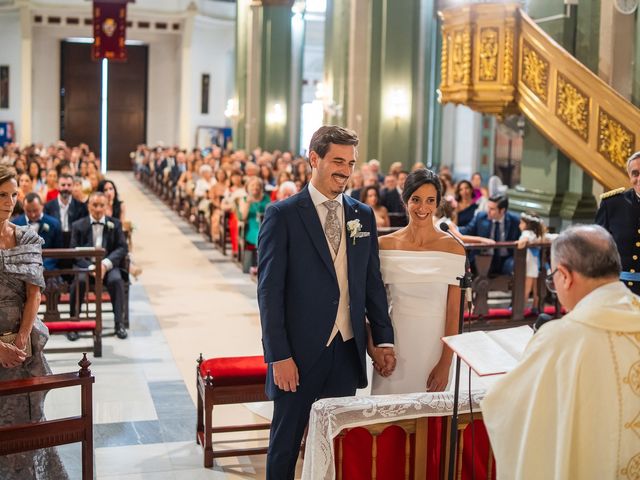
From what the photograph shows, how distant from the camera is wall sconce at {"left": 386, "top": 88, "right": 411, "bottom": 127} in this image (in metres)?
16.2

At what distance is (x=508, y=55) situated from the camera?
1015cm

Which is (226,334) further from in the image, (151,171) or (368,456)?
(151,171)

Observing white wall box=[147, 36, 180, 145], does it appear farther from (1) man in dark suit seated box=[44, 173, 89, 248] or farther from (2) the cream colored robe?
(2) the cream colored robe

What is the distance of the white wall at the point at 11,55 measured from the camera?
35.7 metres

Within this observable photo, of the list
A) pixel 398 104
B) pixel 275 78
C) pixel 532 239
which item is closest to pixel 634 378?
pixel 532 239

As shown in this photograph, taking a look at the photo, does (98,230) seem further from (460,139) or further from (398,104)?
(460,139)

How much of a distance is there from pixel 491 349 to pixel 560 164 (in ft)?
25.6

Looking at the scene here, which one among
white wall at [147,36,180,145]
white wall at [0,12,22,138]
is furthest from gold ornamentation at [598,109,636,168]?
white wall at [147,36,180,145]

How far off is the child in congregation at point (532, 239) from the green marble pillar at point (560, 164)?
1.07 meters

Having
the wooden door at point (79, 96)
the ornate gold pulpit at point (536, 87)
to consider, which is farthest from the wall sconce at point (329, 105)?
the wooden door at point (79, 96)

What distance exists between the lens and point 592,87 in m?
9.38

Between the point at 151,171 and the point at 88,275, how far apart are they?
20.8 meters

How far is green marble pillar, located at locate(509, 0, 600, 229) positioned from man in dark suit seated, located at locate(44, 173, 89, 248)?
17.4ft

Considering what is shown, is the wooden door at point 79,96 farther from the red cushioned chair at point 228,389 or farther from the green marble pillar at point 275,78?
the red cushioned chair at point 228,389
